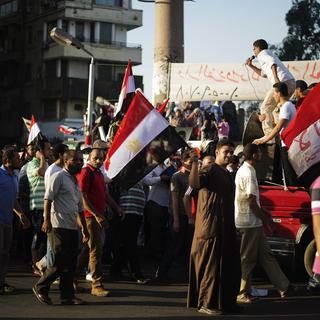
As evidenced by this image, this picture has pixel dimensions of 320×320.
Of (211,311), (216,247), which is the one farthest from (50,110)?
(211,311)

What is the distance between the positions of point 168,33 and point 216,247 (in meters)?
18.7

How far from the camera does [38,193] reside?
11.6 metres

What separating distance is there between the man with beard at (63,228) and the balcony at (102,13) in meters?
57.6

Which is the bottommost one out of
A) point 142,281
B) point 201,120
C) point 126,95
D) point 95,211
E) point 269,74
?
point 142,281

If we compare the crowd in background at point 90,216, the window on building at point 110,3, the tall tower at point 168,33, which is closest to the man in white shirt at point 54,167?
the crowd in background at point 90,216

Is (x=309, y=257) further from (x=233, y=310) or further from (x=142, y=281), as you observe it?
(x=142, y=281)

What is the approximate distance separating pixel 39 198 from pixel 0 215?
6.12 ft

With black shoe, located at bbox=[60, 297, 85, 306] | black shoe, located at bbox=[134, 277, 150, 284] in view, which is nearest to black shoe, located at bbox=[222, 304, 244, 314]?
black shoe, located at bbox=[60, 297, 85, 306]

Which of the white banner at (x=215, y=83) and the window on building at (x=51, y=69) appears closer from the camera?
the white banner at (x=215, y=83)

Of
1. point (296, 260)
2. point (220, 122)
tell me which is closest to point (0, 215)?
point (296, 260)

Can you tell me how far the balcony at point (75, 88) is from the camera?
6390 centimetres

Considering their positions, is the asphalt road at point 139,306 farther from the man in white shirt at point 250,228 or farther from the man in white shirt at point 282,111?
the man in white shirt at point 282,111

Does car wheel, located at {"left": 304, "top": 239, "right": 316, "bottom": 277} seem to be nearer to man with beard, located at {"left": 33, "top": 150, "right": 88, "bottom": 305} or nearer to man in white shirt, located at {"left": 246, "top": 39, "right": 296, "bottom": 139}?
man in white shirt, located at {"left": 246, "top": 39, "right": 296, "bottom": 139}

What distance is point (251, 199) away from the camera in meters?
9.36
